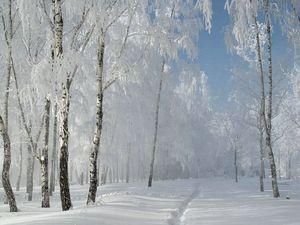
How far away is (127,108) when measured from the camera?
46875 mm

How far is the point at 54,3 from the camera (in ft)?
46.7

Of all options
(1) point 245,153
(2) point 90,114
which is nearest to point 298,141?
(1) point 245,153

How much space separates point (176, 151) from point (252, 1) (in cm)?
3818

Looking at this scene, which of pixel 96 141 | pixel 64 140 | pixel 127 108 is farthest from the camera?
pixel 127 108

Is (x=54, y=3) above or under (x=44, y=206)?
above

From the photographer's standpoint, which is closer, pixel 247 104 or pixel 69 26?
pixel 69 26

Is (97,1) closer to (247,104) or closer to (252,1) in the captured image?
(252,1)

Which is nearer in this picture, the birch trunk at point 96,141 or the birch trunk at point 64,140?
the birch trunk at point 64,140

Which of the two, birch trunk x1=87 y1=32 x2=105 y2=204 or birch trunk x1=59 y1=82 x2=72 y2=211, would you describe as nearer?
birch trunk x1=59 y1=82 x2=72 y2=211

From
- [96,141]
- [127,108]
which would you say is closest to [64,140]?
[96,141]

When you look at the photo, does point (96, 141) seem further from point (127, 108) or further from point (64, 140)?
point (127, 108)

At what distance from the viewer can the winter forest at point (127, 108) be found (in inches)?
544

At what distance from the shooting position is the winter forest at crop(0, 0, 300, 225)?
13.8m

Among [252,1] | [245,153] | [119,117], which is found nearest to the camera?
[252,1]
